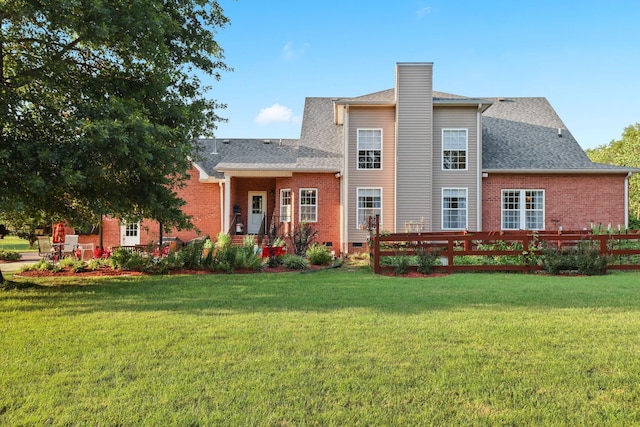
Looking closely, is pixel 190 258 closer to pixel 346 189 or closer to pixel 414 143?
pixel 346 189

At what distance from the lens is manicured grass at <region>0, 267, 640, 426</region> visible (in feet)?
10.8

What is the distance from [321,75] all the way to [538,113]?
11.2 metres

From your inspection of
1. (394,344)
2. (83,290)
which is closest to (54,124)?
(83,290)

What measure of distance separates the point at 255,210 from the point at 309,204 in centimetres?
438

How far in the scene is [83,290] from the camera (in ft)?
29.8

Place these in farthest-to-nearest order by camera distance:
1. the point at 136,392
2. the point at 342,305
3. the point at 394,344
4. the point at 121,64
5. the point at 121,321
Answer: the point at 121,64
the point at 342,305
the point at 121,321
the point at 394,344
the point at 136,392

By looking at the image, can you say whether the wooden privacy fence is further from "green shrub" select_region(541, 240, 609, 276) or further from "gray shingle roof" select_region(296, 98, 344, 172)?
"gray shingle roof" select_region(296, 98, 344, 172)

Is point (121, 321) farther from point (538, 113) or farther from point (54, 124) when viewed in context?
point (538, 113)

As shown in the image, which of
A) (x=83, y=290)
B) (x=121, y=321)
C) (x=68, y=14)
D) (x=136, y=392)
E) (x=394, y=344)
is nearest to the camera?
(x=136, y=392)

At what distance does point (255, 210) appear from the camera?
72.1 ft

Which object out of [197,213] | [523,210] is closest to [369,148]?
[523,210]

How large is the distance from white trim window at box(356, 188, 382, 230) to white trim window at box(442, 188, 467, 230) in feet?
9.16

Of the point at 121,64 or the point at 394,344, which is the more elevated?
the point at 121,64

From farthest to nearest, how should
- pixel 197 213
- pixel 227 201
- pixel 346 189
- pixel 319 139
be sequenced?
1. pixel 197 213
2. pixel 319 139
3. pixel 227 201
4. pixel 346 189
